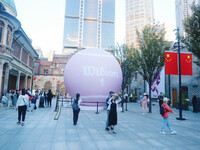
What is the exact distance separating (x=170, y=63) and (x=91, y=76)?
616 cm

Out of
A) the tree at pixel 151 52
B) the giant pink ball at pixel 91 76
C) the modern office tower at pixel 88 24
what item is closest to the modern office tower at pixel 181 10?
the modern office tower at pixel 88 24

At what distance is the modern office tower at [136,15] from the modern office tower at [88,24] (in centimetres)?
1623

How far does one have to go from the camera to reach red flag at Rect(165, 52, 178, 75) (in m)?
10.7

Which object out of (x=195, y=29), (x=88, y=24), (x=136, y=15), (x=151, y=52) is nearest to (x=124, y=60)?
(x=151, y=52)

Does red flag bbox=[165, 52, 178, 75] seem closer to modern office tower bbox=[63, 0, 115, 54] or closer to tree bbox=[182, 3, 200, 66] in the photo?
tree bbox=[182, 3, 200, 66]

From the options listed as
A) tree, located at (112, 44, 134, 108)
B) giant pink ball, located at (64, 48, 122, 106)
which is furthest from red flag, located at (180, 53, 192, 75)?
tree, located at (112, 44, 134, 108)

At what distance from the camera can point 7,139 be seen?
5.05 meters

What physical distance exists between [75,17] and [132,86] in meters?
120

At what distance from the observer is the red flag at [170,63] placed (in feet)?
35.0

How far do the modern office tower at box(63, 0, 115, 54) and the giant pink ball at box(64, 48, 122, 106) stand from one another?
11757 centimetres

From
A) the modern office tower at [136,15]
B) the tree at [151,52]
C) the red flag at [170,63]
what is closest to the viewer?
the red flag at [170,63]

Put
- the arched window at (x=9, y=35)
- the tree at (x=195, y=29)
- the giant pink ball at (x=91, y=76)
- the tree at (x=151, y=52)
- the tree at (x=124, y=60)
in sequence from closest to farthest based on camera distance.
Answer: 1. the tree at (x=195, y=29)
2. the giant pink ball at (x=91, y=76)
3. the tree at (x=151, y=52)
4. the arched window at (x=9, y=35)
5. the tree at (x=124, y=60)

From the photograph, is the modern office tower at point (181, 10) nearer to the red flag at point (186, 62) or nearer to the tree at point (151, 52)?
the tree at point (151, 52)

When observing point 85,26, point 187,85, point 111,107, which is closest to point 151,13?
point 85,26
